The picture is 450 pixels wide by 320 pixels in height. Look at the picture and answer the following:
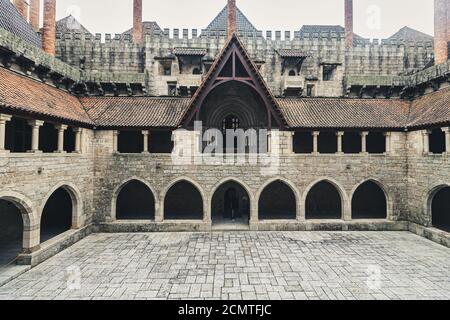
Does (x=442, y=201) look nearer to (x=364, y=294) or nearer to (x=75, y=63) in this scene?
(x=364, y=294)

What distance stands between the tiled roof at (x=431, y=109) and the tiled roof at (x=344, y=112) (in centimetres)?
63

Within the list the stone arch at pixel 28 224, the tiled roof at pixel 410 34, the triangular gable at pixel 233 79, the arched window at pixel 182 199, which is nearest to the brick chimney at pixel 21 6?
the triangular gable at pixel 233 79

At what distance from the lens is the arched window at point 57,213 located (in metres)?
15.5

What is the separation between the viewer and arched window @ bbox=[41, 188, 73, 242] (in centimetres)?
1548

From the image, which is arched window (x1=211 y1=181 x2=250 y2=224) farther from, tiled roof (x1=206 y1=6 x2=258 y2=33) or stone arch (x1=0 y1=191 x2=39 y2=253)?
tiled roof (x1=206 y1=6 x2=258 y2=33)

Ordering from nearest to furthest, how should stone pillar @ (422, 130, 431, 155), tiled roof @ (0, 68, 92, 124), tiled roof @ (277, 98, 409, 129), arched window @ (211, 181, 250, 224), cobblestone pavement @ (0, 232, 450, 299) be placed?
cobblestone pavement @ (0, 232, 450, 299)
tiled roof @ (0, 68, 92, 124)
stone pillar @ (422, 130, 431, 155)
tiled roof @ (277, 98, 409, 129)
arched window @ (211, 181, 250, 224)

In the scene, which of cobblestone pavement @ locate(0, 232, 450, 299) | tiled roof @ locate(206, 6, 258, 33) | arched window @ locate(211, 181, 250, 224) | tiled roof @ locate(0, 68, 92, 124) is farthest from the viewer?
tiled roof @ locate(206, 6, 258, 33)

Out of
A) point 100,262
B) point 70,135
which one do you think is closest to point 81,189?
point 70,135

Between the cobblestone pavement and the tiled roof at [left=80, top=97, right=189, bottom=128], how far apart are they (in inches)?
275

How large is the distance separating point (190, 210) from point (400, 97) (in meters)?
17.9

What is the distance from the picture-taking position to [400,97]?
1864cm

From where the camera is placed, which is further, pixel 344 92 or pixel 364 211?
pixel 344 92

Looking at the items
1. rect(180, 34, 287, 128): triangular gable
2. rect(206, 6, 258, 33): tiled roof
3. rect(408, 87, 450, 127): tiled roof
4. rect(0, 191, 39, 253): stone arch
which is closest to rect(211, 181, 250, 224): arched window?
rect(180, 34, 287, 128): triangular gable

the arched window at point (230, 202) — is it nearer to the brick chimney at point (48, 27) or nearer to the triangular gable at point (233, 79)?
the triangular gable at point (233, 79)
